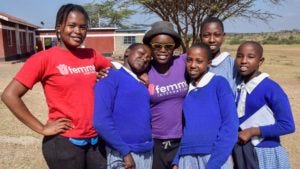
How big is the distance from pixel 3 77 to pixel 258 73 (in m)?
16.2

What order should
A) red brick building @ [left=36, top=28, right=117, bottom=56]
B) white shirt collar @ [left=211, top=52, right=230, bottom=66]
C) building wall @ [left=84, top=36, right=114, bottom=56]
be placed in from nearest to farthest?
white shirt collar @ [left=211, top=52, right=230, bottom=66] < red brick building @ [left=36, top=28, right=117, bottom=56] < building wall @ [left=84, top=36, right=114, bottom=56]

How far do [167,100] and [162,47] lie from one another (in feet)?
1.32

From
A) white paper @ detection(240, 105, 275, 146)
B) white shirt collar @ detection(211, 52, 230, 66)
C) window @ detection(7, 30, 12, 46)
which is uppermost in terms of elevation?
white shirt collar @ detection(211, 52, 230, 66)

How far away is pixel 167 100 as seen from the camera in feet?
9.43

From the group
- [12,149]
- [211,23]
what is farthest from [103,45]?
[211,23]

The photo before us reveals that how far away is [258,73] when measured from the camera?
9.43 ft

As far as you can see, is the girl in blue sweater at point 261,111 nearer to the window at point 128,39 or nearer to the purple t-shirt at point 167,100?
the purple t-shirt at point 167,100

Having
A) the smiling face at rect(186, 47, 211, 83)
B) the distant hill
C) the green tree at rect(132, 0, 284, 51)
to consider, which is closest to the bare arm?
the smiling face at rect(186, 47, 211, 83)

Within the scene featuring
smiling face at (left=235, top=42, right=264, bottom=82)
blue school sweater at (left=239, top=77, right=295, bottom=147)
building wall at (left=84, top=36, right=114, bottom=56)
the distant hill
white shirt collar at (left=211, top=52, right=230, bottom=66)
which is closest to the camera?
blue school sweater at (left=239, top=77, right=295, bottom=147)

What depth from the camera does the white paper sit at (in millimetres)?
2781

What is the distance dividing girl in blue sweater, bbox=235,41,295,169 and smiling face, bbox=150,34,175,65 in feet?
1.71

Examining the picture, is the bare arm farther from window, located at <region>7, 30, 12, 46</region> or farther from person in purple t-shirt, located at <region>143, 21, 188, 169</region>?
window, located at <region>7, 30, 12, 46</region>

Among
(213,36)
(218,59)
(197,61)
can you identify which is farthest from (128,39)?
(197,61)

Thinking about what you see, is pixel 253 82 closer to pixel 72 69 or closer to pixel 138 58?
Answer: pixel 138 58
